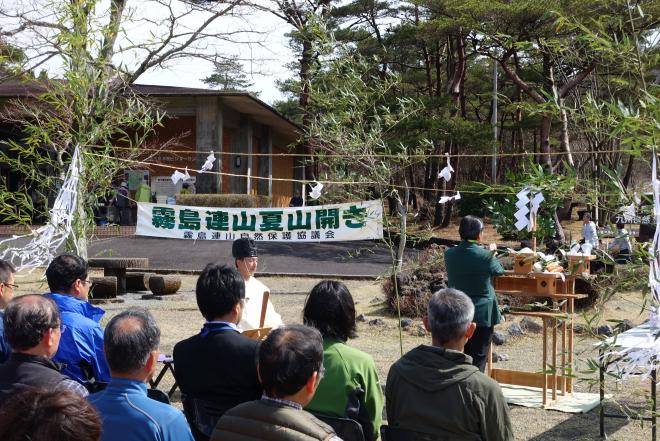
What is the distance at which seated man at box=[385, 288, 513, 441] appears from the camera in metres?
3.00

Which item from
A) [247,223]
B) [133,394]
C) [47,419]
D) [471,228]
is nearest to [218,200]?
[247,223]

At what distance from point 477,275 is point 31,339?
13.3ft

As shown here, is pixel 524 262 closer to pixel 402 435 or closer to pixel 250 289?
pixel 250 289

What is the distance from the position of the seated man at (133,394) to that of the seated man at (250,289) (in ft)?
8.37

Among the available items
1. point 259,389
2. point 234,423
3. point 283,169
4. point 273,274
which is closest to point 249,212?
point 273,274

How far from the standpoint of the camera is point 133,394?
2.58 meters

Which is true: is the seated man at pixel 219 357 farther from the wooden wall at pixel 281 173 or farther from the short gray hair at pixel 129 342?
the wooden wall at pixel 281 173

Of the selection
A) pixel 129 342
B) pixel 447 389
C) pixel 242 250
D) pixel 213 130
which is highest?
pixel 213 130

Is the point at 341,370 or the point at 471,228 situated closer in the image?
the point at 341,370

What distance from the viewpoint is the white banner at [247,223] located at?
464 inches

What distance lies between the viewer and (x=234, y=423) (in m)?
2.48

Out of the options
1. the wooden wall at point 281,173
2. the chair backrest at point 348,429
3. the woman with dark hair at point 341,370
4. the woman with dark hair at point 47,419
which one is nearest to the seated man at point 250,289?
the woman with dark hair at point 341,370

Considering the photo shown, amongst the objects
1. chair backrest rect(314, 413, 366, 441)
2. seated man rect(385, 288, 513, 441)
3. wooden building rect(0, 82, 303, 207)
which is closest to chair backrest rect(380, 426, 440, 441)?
seated man rect(385, 288, 513, 441)

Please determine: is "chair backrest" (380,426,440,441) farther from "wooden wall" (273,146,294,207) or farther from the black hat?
"wooden wall" (273,146,294,207)
